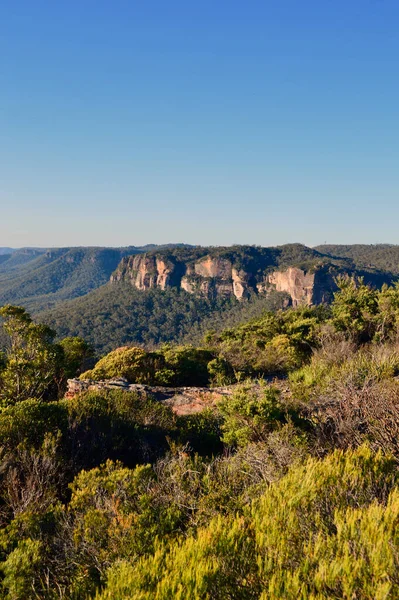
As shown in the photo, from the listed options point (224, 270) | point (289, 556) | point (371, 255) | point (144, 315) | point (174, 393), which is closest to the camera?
point (289, 556)

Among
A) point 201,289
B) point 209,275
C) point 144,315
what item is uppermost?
point 209,275

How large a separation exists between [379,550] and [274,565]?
30.9 inches

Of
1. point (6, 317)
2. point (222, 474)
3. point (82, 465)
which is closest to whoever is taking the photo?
point (222, 474)

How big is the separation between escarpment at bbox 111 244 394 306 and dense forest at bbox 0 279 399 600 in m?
101

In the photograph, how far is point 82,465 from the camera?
264 inches

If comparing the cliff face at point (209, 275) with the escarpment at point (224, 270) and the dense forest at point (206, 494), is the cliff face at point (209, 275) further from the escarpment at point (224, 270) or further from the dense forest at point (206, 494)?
the dense forest at point (206, 494)

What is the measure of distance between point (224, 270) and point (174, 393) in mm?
116353

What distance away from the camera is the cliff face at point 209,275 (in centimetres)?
11662

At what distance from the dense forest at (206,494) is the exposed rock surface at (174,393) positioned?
109 cm

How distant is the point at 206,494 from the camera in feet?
15.0

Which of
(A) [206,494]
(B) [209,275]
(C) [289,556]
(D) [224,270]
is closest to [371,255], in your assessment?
(D) [224,270]

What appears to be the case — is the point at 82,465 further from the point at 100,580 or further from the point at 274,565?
the point at 274,565

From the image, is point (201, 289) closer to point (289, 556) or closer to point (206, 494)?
point (206, 494)

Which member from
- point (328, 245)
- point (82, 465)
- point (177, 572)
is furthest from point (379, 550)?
point (328, 245)
